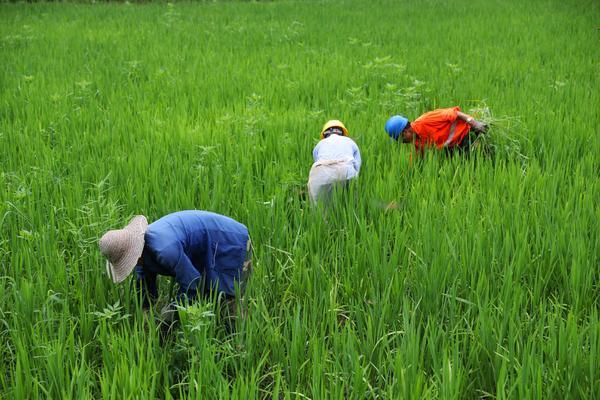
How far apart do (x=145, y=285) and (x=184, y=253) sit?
33 centimetres

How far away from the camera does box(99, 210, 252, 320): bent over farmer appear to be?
A: 2432mm

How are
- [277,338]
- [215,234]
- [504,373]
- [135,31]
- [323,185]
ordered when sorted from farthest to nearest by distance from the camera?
[135,31] → [323,185] → [215,234] → [277,338] → [504,373]

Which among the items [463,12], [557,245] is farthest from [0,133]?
[463,12]

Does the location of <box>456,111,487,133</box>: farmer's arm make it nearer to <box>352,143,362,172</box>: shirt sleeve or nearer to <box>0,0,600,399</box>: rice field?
<box>0,0,600,399</box>: rice field

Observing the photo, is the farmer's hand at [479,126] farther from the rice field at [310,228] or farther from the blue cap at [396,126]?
the blue cap at [396,126]

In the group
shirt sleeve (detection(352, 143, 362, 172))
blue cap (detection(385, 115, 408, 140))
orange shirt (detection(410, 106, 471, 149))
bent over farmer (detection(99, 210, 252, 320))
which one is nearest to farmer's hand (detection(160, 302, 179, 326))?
bent over farmer (detection(99, 210, 252, 320))

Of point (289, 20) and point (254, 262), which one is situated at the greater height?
point (289, 20)

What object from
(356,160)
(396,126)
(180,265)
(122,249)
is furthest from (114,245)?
(396,126)

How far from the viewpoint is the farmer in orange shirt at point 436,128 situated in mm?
4527

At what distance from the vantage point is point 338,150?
12.8 feet

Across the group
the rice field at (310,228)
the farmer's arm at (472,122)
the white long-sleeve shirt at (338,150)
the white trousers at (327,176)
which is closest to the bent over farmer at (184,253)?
the rice field at (310,228)

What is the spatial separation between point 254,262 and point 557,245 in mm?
1518

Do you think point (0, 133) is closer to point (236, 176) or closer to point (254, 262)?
point (236, 176)

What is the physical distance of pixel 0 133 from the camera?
5043 mm
